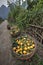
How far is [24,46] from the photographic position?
15.4 feet

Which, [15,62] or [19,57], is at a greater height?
[19,57]

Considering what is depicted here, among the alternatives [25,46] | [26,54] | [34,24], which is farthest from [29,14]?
[26,54]

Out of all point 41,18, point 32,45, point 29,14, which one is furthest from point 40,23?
point 32,45

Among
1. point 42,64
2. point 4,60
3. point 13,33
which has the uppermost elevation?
point 42,64

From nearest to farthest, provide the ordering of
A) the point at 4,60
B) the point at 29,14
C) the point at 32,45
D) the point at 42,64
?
the point at 42,64 < the point at 32,45 < the point at 4,60 < the point at 29,14

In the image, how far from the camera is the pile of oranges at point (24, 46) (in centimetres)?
444

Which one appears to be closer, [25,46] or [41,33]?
[25,46]

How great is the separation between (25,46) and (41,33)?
2.36ft

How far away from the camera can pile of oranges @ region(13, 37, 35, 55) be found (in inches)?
175

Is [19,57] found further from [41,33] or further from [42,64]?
[41,33]

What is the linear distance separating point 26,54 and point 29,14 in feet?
6.01

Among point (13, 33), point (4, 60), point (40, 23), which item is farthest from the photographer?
point (13, 33)

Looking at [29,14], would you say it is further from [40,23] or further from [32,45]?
[32,45]

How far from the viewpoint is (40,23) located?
5.33 m
